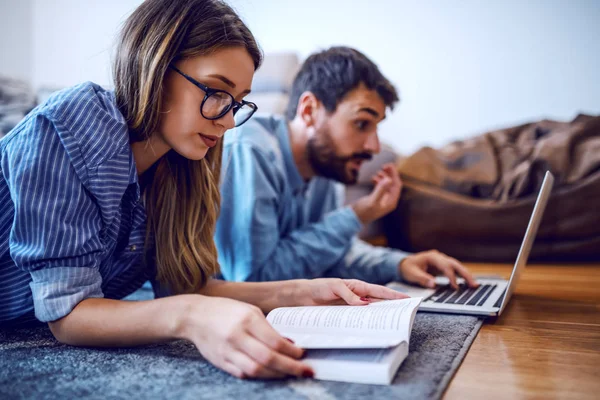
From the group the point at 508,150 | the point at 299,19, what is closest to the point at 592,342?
the point at 508,150

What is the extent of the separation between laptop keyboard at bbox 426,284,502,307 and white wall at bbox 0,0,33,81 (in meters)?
3.09

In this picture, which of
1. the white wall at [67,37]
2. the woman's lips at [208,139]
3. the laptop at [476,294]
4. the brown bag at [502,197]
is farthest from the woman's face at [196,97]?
the white wall at [67,37]

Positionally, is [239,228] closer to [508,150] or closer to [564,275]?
[564,275]

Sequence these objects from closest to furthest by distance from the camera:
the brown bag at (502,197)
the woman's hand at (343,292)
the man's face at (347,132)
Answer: the woman's hand at (343,292) < the man's face at (347,132) < the brown bag at (502,197)

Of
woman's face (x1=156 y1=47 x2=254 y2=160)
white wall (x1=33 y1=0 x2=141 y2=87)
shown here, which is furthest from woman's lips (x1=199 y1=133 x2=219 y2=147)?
white wall (x1=33 y1=0 x2=141 y2=87)

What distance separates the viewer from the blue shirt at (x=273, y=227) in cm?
138

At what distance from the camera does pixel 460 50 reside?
293 centimetres

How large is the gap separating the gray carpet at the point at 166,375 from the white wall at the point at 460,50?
2193mm

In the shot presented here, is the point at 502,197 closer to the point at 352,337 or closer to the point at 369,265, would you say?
the point at 369,265

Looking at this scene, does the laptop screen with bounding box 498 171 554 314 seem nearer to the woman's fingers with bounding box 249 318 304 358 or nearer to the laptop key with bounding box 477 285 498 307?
the laptop key with bounding box 477 285 498 307

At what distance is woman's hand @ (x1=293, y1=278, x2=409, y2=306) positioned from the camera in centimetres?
89

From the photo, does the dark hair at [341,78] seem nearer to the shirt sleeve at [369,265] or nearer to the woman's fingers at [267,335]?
the shirt sleeve at [369,265]

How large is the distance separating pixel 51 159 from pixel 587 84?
2.67m

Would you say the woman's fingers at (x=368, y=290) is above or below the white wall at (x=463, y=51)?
below
